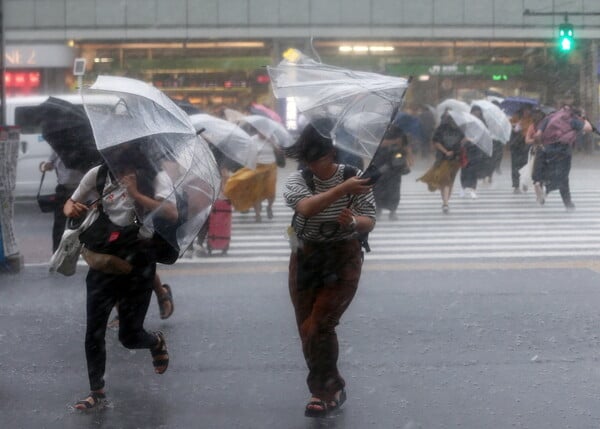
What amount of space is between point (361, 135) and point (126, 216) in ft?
4.71

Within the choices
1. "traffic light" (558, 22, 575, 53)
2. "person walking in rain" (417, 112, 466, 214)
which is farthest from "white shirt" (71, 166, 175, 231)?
"traffic light" (558, 22, 575, 53)

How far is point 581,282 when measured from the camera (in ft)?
34.4

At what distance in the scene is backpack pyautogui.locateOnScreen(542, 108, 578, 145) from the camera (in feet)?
54.5

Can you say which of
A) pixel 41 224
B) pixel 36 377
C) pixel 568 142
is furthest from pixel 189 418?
pixel 568 142

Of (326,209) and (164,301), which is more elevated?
(326,209)

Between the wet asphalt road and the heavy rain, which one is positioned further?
the wet asphalt road

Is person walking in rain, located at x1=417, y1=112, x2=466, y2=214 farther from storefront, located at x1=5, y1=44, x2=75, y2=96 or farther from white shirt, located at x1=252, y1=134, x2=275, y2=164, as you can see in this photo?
storefront, located at x1=5, y1=44, x2=75, y2=96

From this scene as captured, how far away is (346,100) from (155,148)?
1.11 meters

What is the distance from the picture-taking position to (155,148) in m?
5.81

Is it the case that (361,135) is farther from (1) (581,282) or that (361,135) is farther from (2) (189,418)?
(1) (581,282)

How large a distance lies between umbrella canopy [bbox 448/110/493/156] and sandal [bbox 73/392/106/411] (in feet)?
39.7

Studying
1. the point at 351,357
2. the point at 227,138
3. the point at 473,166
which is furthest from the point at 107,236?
the point at 473,166

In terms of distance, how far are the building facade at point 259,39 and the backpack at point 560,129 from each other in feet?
55.0

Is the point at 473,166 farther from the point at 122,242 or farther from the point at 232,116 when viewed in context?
the point at 122,242
